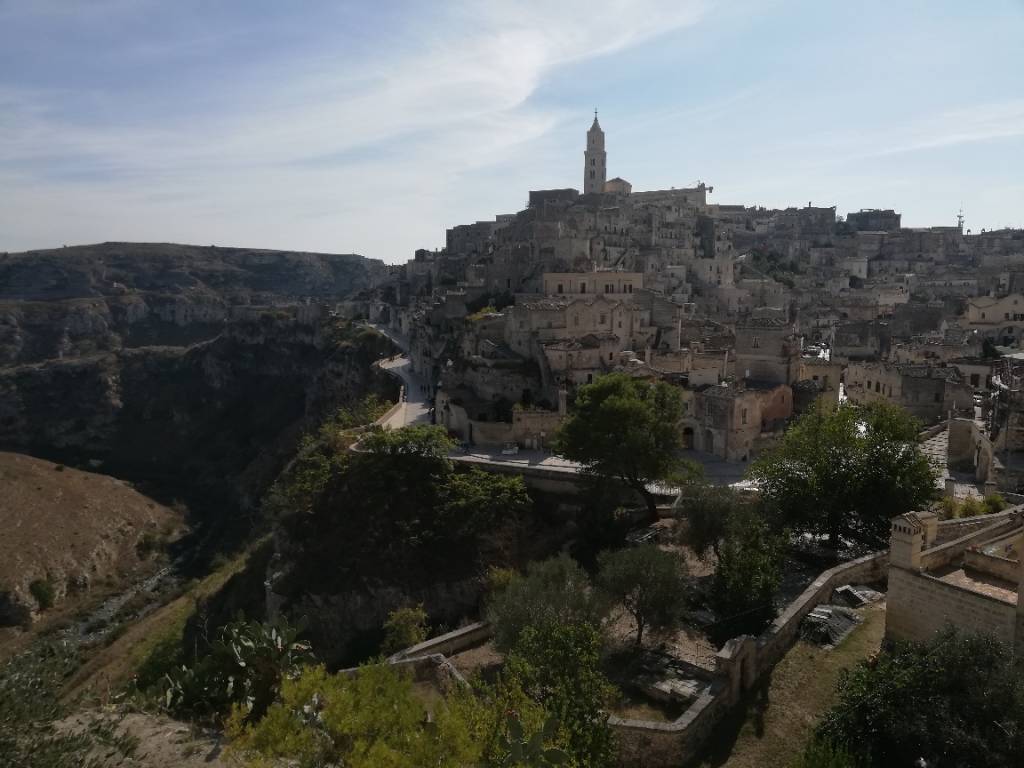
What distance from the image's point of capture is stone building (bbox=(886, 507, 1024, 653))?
53.1 ft

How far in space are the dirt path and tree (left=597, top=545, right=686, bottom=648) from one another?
308 cm

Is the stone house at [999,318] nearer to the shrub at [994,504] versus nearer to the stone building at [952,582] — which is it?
the shrub at [994,504]

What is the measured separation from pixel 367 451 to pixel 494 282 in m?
29.1

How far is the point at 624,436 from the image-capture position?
32344 mm

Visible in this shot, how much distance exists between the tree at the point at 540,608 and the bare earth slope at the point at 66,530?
46.6 meters

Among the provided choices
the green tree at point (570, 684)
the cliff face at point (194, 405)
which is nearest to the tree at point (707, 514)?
the green tree at point (570, 684)

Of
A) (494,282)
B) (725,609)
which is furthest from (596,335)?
(725,609)

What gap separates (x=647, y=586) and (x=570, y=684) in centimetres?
520

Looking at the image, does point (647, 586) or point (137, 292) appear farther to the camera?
point (137, 292)

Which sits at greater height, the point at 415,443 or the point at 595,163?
the point at 595,163

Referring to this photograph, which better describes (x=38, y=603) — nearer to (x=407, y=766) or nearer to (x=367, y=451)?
(x=367, y=451)

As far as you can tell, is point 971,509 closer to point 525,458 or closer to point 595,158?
point 525,458

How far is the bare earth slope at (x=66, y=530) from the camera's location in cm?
5544

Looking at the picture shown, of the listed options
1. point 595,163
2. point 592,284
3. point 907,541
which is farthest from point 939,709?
point 595,163
